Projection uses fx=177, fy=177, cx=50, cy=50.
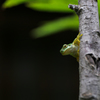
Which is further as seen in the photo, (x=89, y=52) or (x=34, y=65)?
(x=34, y=65)

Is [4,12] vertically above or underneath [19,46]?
above

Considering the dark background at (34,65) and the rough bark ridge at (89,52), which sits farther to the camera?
the dark background at (34,65)

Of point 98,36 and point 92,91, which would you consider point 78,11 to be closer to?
point 98,36

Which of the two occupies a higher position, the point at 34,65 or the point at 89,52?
the point at 34,65

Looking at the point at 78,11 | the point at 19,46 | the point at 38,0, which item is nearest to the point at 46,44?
the point at 19,46

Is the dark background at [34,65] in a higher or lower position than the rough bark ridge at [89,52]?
higher
